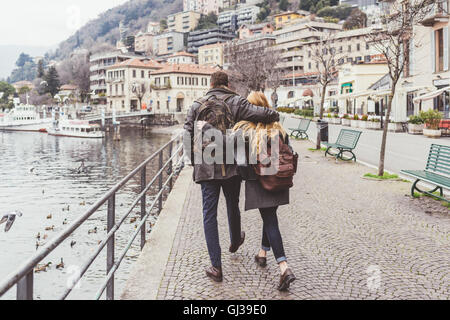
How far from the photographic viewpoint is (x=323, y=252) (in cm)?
546

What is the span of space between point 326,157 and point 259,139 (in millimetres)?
11852

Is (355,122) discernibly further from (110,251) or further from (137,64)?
(137,64)

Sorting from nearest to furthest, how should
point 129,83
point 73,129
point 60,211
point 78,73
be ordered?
point 60,211, point 73,129, point 129,83, point 78,73

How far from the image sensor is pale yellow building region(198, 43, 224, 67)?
428 feet

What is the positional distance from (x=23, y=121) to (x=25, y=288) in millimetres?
91548

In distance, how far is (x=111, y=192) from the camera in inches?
166

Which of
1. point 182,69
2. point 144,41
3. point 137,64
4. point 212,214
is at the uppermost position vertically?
point 144,41

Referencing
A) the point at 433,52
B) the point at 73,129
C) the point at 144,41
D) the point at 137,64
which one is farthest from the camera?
the point at 144,41

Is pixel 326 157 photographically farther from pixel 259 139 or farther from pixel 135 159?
pixel 135 159

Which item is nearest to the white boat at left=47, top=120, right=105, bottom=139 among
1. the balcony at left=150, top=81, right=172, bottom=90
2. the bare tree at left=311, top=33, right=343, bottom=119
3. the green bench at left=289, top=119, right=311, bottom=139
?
the balcony at left=150, top=81, right=172, bottom=90

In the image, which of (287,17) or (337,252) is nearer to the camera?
(337,252)

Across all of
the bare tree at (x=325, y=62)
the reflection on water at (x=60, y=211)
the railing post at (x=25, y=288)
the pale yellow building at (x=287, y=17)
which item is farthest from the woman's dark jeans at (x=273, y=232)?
the pale yellow building at (x=287, y=17)
